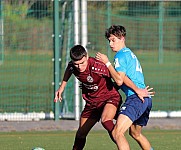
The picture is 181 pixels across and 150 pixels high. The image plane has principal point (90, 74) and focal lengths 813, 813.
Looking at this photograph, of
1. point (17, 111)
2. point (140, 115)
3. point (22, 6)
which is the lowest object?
point (17, 111)

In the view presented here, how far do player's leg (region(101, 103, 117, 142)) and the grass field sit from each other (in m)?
1.91

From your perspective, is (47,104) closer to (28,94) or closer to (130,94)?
(28,94)

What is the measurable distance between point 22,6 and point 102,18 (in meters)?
3.30

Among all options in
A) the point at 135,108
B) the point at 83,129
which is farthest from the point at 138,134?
the point at 83,129

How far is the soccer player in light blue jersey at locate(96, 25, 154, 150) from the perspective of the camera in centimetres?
1104

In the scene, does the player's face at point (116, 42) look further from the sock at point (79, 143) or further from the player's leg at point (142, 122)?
the sock at point (79, 143)

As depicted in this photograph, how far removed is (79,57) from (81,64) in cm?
16

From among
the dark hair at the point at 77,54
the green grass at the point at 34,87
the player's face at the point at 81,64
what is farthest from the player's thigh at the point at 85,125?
the green grass at the point at 34,87

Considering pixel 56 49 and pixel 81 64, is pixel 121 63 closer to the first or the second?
pixel 81 64

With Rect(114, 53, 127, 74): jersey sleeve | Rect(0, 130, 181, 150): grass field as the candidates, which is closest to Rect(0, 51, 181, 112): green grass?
Rect(0, 130, 181, 150): grass field

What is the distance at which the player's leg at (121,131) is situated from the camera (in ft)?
36.1

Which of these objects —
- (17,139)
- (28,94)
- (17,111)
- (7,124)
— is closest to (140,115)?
(17,139)

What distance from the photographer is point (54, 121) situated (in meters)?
17.8

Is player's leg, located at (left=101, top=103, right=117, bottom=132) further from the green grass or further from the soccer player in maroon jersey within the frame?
the green grass
